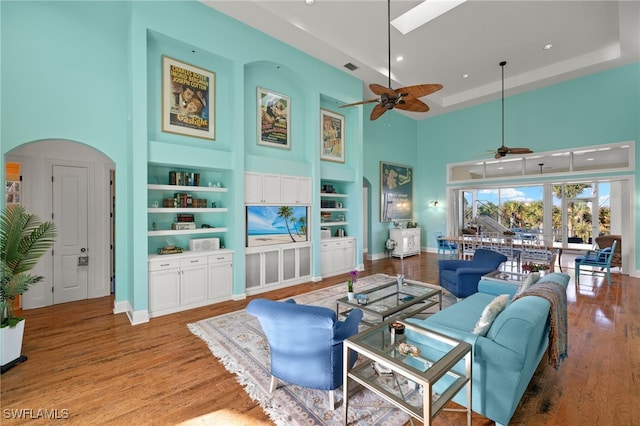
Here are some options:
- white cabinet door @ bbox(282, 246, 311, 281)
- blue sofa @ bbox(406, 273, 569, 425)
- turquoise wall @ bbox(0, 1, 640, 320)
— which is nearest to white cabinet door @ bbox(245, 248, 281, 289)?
white cabinet door @ bbox(282, 246, 311, 281)

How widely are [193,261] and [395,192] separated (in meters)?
6.99

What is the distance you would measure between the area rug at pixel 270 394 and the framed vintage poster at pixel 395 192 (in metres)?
6.27

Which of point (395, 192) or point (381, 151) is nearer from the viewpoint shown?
point (381, 151)

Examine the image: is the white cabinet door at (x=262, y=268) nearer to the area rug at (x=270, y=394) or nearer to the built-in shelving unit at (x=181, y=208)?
the built-in shelving unit at (x=181, y=208)

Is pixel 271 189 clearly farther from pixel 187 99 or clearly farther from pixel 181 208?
pixel 187 99

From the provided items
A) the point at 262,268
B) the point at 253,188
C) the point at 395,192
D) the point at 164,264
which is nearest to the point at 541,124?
the point at 395,192

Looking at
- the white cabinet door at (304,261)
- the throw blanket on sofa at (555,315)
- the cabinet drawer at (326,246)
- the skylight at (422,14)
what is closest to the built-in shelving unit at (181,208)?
the white cabinet door at (304,261)

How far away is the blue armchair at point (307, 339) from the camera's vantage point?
1.99 m

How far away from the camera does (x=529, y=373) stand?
2096mm

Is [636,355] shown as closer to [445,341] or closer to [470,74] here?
[445,341]

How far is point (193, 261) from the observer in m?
4.28

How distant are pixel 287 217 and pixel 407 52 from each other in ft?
15.4

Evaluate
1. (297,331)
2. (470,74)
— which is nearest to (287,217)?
(297,331)

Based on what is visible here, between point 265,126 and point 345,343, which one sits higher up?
point 265,126
